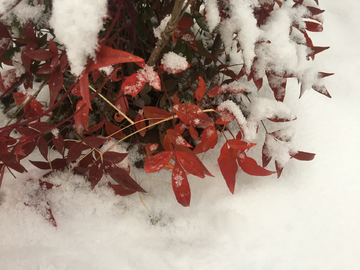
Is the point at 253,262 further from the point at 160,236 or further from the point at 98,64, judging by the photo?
the point at 98,64

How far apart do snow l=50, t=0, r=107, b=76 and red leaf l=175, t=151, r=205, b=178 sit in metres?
0.24

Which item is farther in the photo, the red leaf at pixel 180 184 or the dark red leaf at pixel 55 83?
the red leaf at pixel 180 184

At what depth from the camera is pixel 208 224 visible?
1.95ft

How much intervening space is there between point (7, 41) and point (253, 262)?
0.64 m

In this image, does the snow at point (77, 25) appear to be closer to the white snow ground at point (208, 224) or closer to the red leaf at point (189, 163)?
the red leaf at point (189, 163)

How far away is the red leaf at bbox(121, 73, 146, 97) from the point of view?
41 cm

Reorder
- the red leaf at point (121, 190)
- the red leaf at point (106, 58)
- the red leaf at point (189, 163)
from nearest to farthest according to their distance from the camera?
the red leaf at point (106, 58), the red leaf at point (189, 163), the red leaf at point (121, 190)

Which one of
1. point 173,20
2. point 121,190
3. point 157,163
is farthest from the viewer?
point 121,190

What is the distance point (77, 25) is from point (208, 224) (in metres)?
0.50

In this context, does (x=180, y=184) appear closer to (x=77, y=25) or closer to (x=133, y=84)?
(x=133, y=84)

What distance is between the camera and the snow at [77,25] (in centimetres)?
26

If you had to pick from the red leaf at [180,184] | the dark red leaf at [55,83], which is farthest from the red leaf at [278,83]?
the dark red leaf at [55,83]

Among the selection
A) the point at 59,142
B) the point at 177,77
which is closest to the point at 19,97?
the point at 59,142

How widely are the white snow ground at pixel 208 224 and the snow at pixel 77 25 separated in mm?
406
